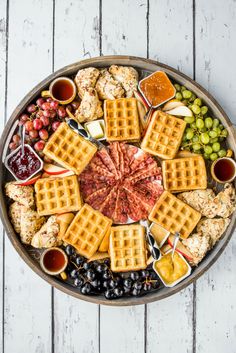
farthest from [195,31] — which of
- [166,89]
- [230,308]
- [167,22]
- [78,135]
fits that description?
[230,308]

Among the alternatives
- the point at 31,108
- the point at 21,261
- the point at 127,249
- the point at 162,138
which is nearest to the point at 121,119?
the point at 162,138

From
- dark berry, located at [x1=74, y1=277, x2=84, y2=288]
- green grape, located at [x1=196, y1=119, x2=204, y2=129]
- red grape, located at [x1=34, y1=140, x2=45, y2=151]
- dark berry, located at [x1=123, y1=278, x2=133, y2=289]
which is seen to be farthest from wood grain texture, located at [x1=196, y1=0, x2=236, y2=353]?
red grape, located at [x1=34, y1=140, x2=45, y2=151]

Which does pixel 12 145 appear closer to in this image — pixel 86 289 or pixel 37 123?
pixel 37 123

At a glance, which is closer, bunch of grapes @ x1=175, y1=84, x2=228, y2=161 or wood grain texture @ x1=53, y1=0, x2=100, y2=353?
bunch of grapes @ x1=175, y1=84, x2=228, y2=161

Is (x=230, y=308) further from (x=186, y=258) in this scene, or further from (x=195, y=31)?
(x=195, y=31)

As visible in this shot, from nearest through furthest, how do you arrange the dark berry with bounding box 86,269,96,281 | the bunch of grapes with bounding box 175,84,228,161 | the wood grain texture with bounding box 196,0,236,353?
the dark berry with bounding box 86,269,96,281, the bunch of grapes with bounding box 175,84,228,161, the wood grain texture with bounding box 196,0,236,353

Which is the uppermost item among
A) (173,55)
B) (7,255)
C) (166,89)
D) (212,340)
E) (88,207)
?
(173,55)

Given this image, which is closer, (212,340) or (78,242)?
(78,242)

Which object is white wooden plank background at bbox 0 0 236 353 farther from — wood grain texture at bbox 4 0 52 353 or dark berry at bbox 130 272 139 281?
dark berry at bbox 130 272 139 281
